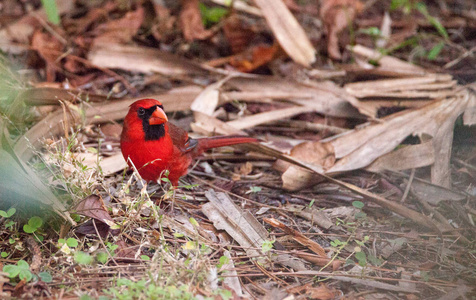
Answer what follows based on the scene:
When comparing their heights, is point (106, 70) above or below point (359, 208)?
above

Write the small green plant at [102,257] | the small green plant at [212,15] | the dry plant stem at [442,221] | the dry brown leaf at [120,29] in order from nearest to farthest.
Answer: the small green plant at [102,257] → the dry plant stem at [442,221] → the dry brown leaf at [120,29] → the small green plant at [212,15]

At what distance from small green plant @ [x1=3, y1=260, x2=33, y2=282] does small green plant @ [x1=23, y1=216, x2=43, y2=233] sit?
0.82ft

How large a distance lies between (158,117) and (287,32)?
2.07 metres

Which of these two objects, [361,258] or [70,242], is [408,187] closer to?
[361,258]

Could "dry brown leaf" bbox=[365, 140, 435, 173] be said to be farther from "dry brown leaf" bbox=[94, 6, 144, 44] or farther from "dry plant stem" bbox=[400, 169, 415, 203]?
"dry brown leaf" bbox=[94, 6, 144, 44]

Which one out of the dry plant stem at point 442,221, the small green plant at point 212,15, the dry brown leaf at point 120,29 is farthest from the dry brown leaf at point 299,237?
the small green plant at point 212,15

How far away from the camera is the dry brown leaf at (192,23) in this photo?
538cm

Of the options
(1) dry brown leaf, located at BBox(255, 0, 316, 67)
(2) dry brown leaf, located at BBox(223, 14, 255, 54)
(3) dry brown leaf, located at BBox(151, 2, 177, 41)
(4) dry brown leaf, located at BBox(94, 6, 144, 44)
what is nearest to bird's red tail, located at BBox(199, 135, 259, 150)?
(1) dry brown leaf, located at BBox(255, 0, 316, 67)

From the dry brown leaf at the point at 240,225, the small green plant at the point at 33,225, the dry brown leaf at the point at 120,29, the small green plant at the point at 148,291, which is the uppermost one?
the dry brown leaf at the point at 120,29

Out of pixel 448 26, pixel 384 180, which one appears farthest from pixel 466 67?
pixel 384 180

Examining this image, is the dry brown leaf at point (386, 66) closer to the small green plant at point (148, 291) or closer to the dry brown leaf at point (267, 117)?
the dry brown leaf at point (267, 117)

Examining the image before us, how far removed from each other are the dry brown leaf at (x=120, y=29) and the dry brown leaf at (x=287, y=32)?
1277 millimetres

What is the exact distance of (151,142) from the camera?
3355 mm

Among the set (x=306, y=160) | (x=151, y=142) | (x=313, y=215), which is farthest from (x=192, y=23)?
(x=313, y=215)
